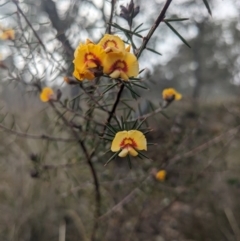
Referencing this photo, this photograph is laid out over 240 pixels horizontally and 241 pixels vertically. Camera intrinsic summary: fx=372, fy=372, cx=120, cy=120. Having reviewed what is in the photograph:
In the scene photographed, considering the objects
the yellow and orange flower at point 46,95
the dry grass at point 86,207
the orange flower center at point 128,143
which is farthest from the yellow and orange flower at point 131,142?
the dry grass at point 86,207

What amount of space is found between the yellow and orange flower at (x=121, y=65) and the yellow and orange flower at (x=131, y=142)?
0.08 metres

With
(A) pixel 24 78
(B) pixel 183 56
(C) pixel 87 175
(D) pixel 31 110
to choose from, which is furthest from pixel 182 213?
(B) pixel 183 56

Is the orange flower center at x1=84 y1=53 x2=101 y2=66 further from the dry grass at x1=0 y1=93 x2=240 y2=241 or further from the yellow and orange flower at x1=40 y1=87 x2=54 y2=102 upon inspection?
the dry grass at x1=0 y1=93 x2=240 y2=241

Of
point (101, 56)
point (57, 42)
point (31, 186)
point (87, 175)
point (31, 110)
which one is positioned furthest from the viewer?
point (31, 110)

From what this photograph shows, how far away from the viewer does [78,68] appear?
51 cm

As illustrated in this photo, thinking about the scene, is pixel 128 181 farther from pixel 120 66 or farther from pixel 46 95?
pixel 120 66

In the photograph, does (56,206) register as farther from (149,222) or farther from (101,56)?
(101,56)

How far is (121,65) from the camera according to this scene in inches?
19.1

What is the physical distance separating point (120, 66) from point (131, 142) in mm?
109

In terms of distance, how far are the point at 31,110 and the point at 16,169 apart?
521 millimetres

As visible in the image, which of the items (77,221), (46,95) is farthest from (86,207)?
(46,95)

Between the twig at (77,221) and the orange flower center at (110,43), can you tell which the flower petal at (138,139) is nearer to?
the orange flower center at (110,43)

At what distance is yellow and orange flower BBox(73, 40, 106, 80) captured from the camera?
1.63 ft

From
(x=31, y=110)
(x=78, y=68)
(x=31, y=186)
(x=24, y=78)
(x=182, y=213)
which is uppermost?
(x=31, y=110)
